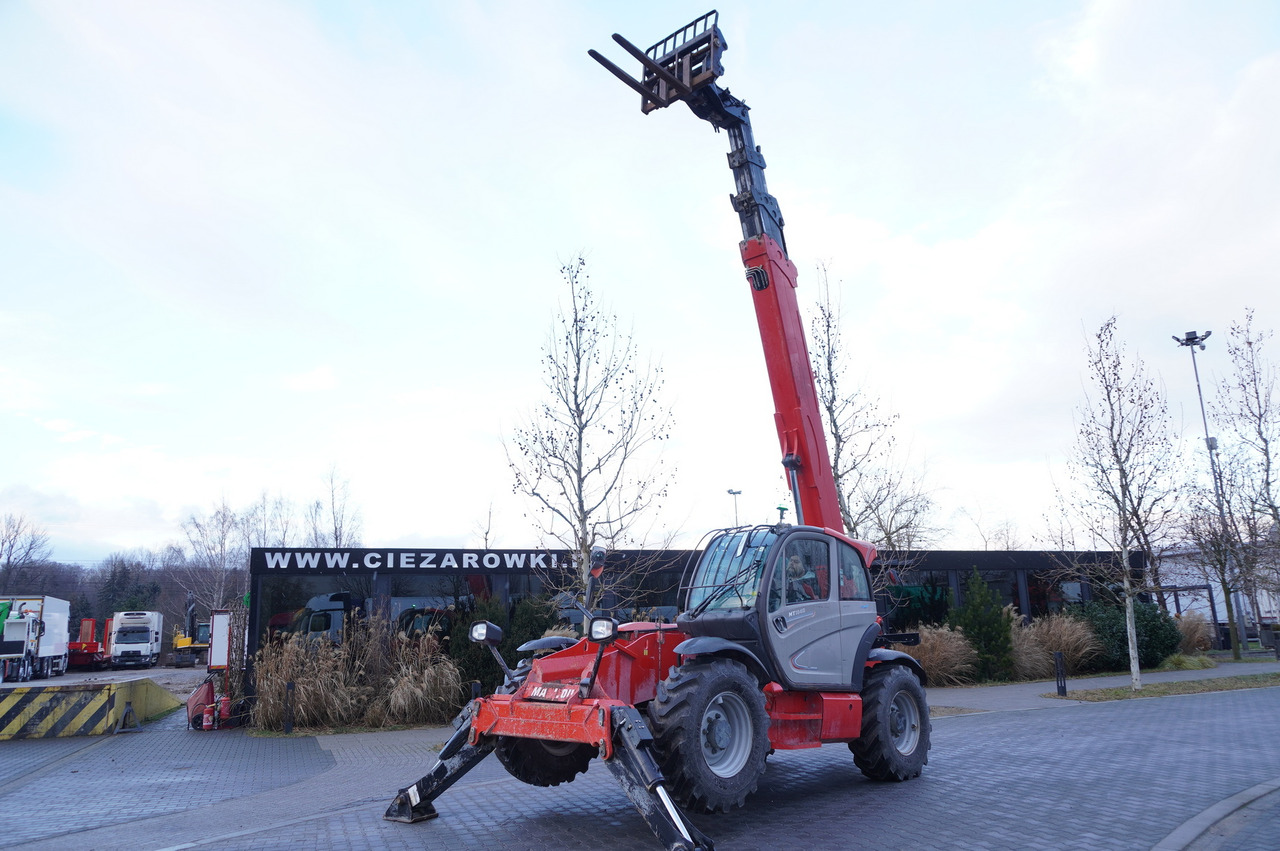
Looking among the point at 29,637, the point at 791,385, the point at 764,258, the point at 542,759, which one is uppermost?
the point at 764,258

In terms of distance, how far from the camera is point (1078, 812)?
7262 mm

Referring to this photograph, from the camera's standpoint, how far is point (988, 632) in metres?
21.2

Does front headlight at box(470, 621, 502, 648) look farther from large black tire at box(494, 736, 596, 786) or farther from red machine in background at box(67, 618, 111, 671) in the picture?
red machine in background at box(67, 618, 111, 671)

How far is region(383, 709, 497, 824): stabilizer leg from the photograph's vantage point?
725 cm

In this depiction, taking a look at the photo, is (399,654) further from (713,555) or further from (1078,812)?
(1078,812)

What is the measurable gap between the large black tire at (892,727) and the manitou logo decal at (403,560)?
8.73 m

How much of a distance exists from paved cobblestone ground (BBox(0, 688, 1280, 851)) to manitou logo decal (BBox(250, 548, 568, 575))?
14.4ft

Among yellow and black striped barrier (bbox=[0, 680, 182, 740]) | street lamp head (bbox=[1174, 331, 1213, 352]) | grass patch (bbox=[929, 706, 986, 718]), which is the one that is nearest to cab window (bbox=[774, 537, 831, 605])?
grass patch (bbox=[929, 706, 986, 718])

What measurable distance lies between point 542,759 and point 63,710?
40.0 feet

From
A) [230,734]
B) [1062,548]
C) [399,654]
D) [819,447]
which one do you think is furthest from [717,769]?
[1062,548]

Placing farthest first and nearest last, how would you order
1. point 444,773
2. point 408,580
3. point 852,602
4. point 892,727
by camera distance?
point 408,580
point 892,727
point 852,602
point 444,773

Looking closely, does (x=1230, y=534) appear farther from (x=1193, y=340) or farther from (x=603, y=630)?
(x=603, y=630)

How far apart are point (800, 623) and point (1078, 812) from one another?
2.74m

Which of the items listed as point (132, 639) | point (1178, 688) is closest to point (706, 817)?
point (1178, 688)
